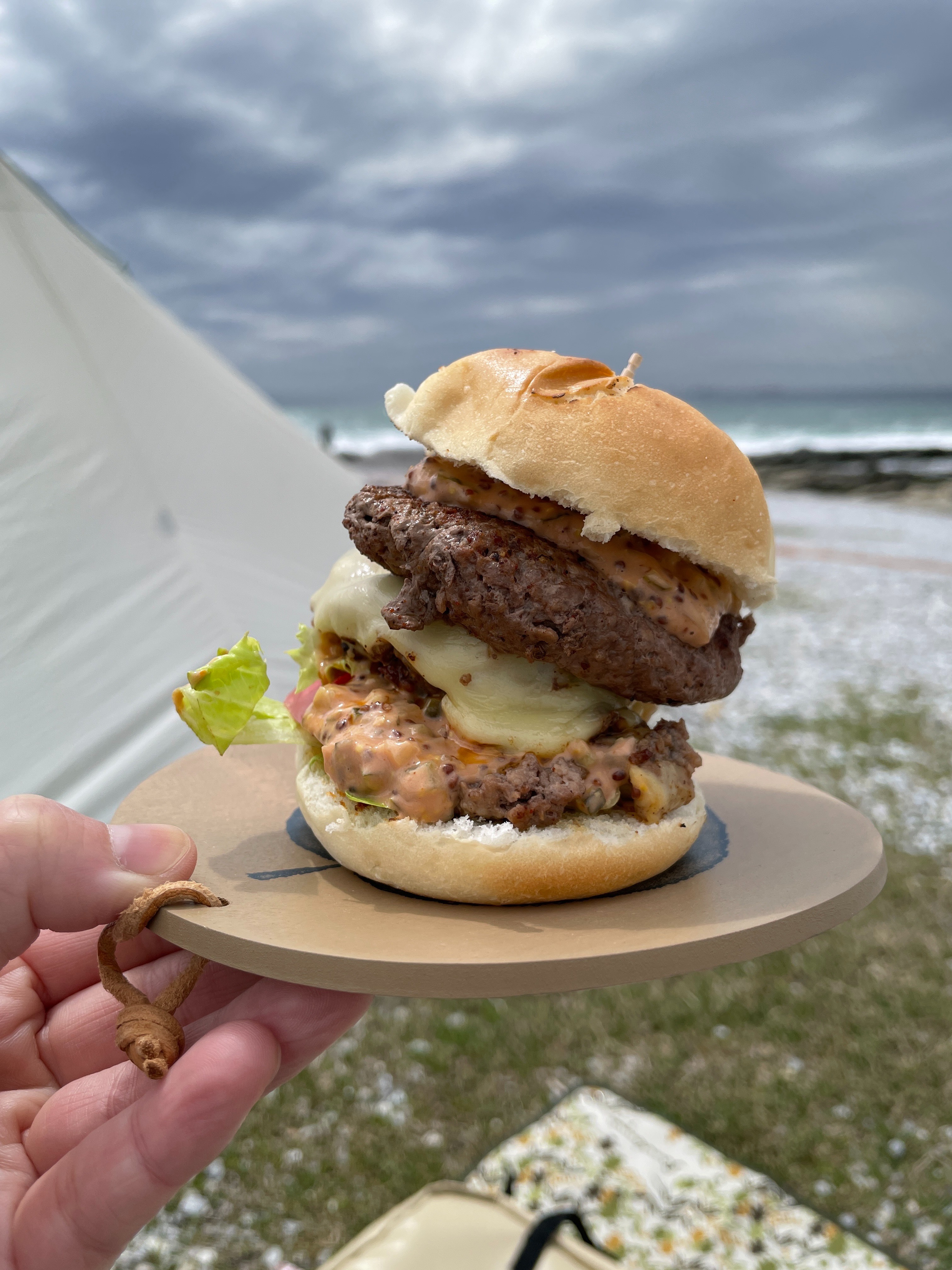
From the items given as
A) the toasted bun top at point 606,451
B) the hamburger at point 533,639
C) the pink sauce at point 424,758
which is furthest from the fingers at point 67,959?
the toasted bun top at point 606,451

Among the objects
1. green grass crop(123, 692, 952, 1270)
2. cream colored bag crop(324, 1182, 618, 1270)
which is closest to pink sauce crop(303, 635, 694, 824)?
cream colored bag crop(324, 1182, 618, 1270)

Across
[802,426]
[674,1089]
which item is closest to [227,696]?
[674,1089]

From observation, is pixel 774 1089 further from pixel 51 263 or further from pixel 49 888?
pixel 51 263

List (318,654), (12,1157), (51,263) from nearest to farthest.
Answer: (12,1157), (318,654), (51,263)

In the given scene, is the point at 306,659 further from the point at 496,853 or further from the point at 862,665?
the point at 862,665

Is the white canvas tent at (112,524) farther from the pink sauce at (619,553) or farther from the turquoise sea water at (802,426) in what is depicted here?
the turquoise sea water at (802,426)

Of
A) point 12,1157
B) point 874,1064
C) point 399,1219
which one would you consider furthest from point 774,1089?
point 12,1157
